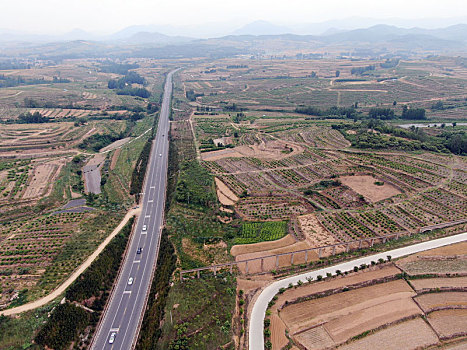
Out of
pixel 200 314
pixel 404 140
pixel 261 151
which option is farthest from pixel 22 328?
pixel 404 140

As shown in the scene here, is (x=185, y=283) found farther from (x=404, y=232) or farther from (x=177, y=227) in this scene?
(x=404, y=232)

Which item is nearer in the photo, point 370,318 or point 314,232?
point 370,318

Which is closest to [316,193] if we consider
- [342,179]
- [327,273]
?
[342,179]

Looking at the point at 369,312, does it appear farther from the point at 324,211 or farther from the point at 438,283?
the point at 324,211

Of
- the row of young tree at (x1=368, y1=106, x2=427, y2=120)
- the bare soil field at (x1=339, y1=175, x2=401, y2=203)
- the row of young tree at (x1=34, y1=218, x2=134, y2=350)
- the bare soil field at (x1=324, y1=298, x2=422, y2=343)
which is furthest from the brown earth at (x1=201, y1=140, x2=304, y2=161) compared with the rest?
the row of young tree at (x1=368, y1=106, x2=427, y2=120)

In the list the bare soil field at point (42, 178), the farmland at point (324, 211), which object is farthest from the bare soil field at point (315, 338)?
the bare soil field at point (42, 178)

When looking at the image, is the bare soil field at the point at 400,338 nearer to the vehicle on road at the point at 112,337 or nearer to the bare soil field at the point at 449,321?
the bare soil field at the point at 449,321
